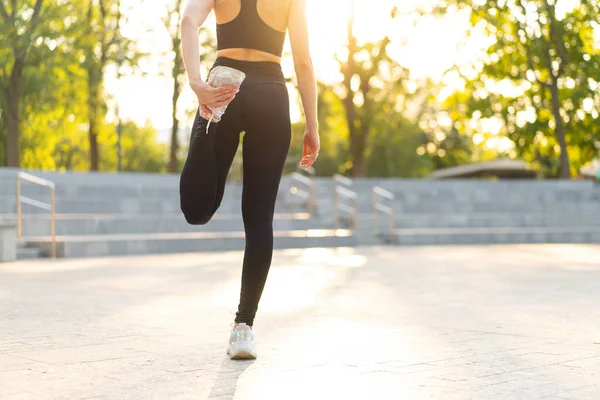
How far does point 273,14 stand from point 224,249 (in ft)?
42.9

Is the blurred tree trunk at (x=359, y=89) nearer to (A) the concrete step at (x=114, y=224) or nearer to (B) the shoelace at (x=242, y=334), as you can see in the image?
(A) the concrete step at (x=114, y=224)

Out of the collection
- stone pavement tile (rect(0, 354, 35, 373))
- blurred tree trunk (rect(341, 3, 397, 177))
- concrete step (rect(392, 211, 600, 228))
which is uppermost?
blurred tree trunk (rect(341, 3, 397, 177))

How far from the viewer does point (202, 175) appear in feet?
16.0

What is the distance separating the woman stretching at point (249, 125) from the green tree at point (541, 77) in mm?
28237

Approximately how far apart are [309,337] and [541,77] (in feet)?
107

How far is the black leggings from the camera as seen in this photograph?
5.01m

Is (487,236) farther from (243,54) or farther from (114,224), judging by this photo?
(243,54)

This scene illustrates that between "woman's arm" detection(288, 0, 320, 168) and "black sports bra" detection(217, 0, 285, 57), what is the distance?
0.53 feet

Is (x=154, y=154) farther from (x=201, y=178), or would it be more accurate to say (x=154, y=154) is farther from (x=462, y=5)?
(x=201, y=178)

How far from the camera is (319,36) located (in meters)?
32.1

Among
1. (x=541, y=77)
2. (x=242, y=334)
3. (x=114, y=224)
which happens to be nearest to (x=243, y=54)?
(x=242, y=334)

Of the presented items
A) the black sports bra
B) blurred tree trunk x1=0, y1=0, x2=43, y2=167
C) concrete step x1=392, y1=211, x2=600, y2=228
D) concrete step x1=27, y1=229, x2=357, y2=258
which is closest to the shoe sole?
the black sports bra

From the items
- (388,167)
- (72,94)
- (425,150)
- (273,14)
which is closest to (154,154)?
(388,167)

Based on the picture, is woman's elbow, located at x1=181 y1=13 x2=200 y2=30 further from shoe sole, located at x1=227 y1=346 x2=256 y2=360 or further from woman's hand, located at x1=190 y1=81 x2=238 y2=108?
shoe sole, located at x1=227 y1=346 x2=256 y2=360
